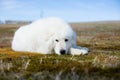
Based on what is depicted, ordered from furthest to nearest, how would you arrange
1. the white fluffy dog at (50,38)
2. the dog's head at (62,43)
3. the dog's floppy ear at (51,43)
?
the dog's floppy ear at (51,43) < the white fluffy dog at (50,38) < the dog's head at (62,43)

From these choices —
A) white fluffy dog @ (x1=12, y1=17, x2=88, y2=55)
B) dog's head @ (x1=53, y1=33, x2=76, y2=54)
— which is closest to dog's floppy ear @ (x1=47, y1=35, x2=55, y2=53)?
white fluffy dog @ (x1=12, y1=17, x2=88, y2=55)

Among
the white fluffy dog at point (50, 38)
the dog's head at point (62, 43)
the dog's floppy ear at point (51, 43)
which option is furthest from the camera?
the dog's floppy ear at point (51, 43)

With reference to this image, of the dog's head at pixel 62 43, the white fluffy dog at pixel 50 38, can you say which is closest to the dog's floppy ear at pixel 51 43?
the white fluffy dog at pixel 50 38

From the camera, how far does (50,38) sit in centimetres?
1967

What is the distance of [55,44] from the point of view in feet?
63.7

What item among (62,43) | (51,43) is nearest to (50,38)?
(51,43)

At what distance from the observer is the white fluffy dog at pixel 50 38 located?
19.3m

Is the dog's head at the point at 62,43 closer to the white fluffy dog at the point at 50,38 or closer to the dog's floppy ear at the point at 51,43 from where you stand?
the white fluffy dog at the point at 50,38

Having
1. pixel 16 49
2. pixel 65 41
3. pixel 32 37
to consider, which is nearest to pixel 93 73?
pixel 65 41

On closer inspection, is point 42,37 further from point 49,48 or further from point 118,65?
point 118,65

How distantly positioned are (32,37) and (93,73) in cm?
1070

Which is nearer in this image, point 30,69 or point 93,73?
point 93,73

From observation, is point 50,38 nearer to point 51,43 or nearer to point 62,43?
point 51,43

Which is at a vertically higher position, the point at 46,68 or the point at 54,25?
the point at 54,25
